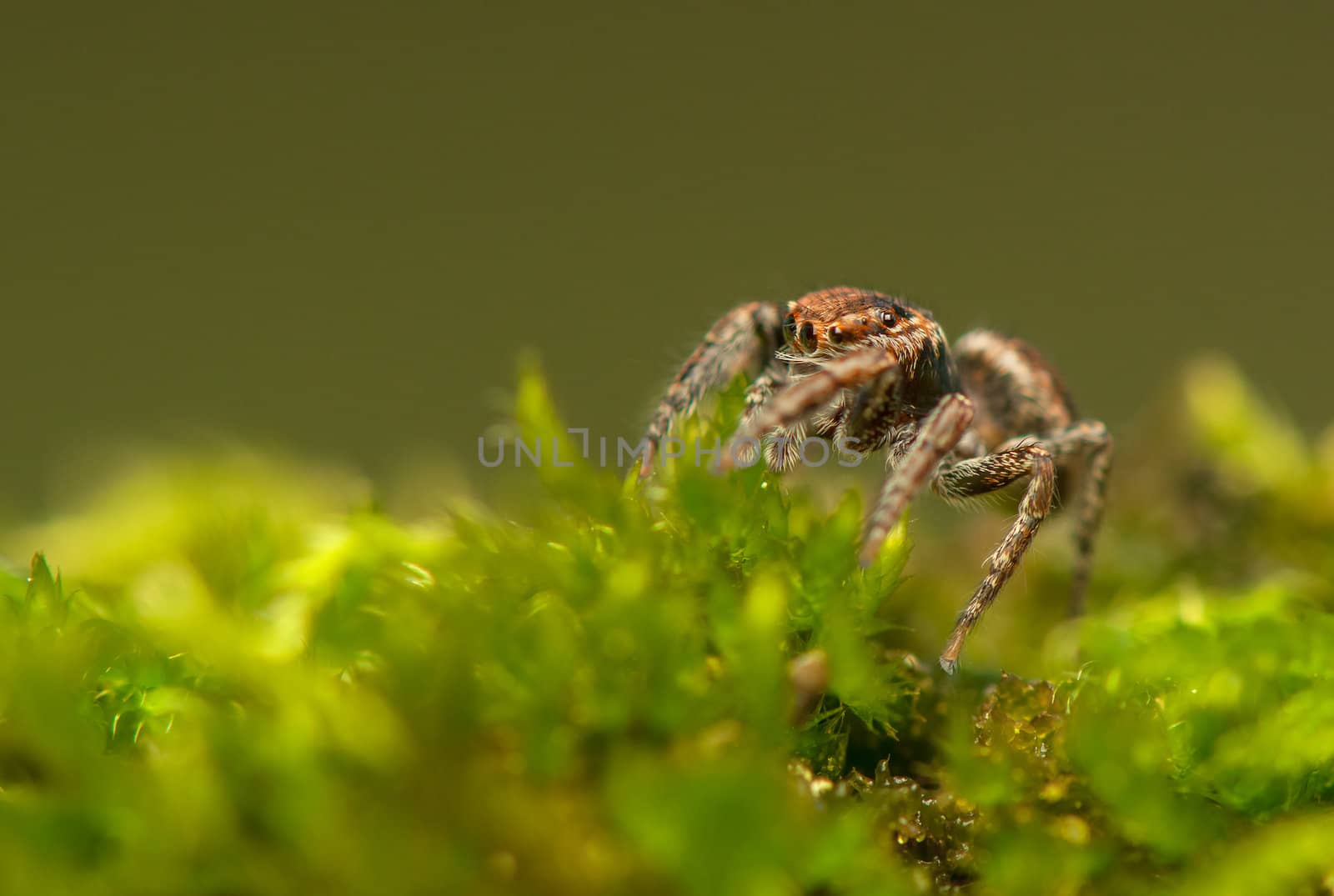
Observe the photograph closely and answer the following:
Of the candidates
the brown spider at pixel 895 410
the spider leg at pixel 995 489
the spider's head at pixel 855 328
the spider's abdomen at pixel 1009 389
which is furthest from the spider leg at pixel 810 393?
the spider's abdomen at pixel 1009 389

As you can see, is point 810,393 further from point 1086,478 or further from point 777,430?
point 1086,478

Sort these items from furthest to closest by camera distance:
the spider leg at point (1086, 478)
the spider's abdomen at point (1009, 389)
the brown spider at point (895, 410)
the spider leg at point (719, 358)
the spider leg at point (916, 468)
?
1. the spider's abdomen at point (1009, 389)
2. the spider leg at point (1086, 478)
3. the spider leg at point (719, 358)
4. the brown spider at point (895, 410)
5. the spider leg at point (916, 468)

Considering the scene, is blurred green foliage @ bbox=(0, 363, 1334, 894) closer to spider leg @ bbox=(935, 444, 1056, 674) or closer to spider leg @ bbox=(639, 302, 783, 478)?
spider leg @ bbox=(935, 444, 1056, 674)

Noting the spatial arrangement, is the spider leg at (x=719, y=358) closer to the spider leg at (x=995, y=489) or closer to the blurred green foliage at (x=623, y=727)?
the blurred green foliage at (x=623, y=727)

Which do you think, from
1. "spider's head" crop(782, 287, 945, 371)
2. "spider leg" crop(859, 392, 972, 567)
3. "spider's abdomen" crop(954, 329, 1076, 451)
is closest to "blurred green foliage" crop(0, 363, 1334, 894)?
"spider leg" crop(859, 392, 972, 567)

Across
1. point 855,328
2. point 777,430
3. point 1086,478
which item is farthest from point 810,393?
point 1086,478

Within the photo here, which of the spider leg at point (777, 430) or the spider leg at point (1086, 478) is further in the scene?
the spider leg at point (1086, 478)

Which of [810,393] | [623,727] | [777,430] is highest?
[810,393]
